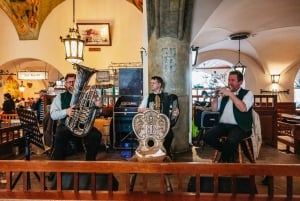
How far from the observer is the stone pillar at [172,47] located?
4.98m

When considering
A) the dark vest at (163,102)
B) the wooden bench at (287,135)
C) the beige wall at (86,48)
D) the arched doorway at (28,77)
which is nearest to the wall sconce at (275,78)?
the wooden bench at (287,135)

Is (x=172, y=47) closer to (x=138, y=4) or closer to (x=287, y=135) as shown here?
(x=287, y=135)

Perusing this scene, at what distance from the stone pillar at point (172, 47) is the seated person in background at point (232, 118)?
173 cm

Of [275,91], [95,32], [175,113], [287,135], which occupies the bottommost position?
[287,135]

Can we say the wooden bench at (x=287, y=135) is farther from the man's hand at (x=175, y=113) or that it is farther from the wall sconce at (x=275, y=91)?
the wall sconce at (x=275, y=91)

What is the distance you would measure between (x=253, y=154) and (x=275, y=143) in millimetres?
2862

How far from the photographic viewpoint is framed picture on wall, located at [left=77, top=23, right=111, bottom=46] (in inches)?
338

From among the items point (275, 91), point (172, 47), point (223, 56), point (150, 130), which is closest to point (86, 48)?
point (172, 47)

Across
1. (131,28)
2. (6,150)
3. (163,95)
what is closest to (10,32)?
(131,28)

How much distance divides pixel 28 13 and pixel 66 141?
676cm

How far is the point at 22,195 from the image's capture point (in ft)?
6.96

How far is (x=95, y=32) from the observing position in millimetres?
8656

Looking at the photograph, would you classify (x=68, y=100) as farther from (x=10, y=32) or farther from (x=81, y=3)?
(x=10, y=32)

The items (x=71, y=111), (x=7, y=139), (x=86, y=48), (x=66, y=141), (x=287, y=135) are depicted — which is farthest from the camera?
(x=86, y=48)
